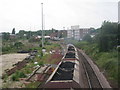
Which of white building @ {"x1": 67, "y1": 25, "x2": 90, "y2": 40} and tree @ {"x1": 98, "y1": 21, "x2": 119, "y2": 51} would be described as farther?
white building @ {"x1": 67, "y1": 25, "x2": 90, "y2": 40}

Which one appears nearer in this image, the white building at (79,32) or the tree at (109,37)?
the tree at (109,37)

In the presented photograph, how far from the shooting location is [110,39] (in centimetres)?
4028

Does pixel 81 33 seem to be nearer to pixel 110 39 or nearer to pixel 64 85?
pixel 110 39

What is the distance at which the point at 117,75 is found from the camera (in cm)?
2114

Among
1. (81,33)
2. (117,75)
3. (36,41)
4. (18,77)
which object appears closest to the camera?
(117,75)

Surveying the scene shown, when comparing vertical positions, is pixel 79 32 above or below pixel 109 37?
above

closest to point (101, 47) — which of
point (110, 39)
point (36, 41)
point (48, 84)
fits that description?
point (110, 39)

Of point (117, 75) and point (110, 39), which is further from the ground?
point (110, 39)

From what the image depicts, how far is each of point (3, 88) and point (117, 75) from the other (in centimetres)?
909

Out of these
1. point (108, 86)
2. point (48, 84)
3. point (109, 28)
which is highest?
point (109, 28)

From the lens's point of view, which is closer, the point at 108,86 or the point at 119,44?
the point at 108,86

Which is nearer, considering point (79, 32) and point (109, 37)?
point (109, 37)

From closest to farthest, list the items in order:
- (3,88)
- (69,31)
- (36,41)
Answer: (3,88)
(36,41)
(69,31)

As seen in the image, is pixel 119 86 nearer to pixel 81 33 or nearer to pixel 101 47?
pixel 101 47
